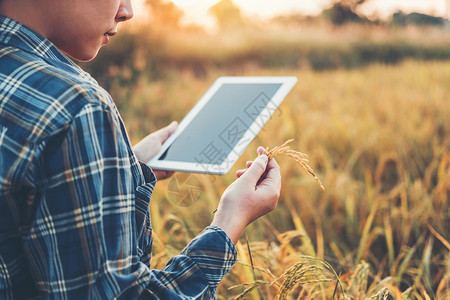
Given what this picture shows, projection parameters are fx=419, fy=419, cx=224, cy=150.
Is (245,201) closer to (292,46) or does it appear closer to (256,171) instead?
(256,171)

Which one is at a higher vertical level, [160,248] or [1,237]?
[1,237]

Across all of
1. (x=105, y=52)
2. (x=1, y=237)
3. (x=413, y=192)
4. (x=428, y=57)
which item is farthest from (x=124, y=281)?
(x=428, y=57)

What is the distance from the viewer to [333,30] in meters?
10.8

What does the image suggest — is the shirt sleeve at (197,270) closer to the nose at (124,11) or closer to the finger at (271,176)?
the finger at (271,176)

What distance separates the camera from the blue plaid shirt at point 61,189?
53 cm

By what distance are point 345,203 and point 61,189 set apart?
154 cm

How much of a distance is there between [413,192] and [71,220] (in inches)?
65.3

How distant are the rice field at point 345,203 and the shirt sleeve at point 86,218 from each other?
0.39 meters

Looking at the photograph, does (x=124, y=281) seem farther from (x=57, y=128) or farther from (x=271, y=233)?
(x=271, y=233)

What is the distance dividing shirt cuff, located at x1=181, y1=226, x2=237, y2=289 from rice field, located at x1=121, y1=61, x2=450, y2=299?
21cm

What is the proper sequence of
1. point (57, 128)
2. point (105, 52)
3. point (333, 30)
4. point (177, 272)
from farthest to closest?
1. point (333, 30)
2. point (105, 52)
3. point (177, 272)
4. point (57, 128)

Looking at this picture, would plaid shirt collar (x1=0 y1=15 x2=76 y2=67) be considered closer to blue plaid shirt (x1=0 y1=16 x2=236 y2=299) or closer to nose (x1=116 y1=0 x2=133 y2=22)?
blue plaid shirt (x1=0 y1=16 x2=236 y2=299)

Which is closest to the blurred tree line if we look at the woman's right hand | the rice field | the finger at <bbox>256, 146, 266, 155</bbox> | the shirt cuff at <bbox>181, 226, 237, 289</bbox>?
the rice field

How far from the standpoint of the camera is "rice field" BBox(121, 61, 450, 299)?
47.9 inches
